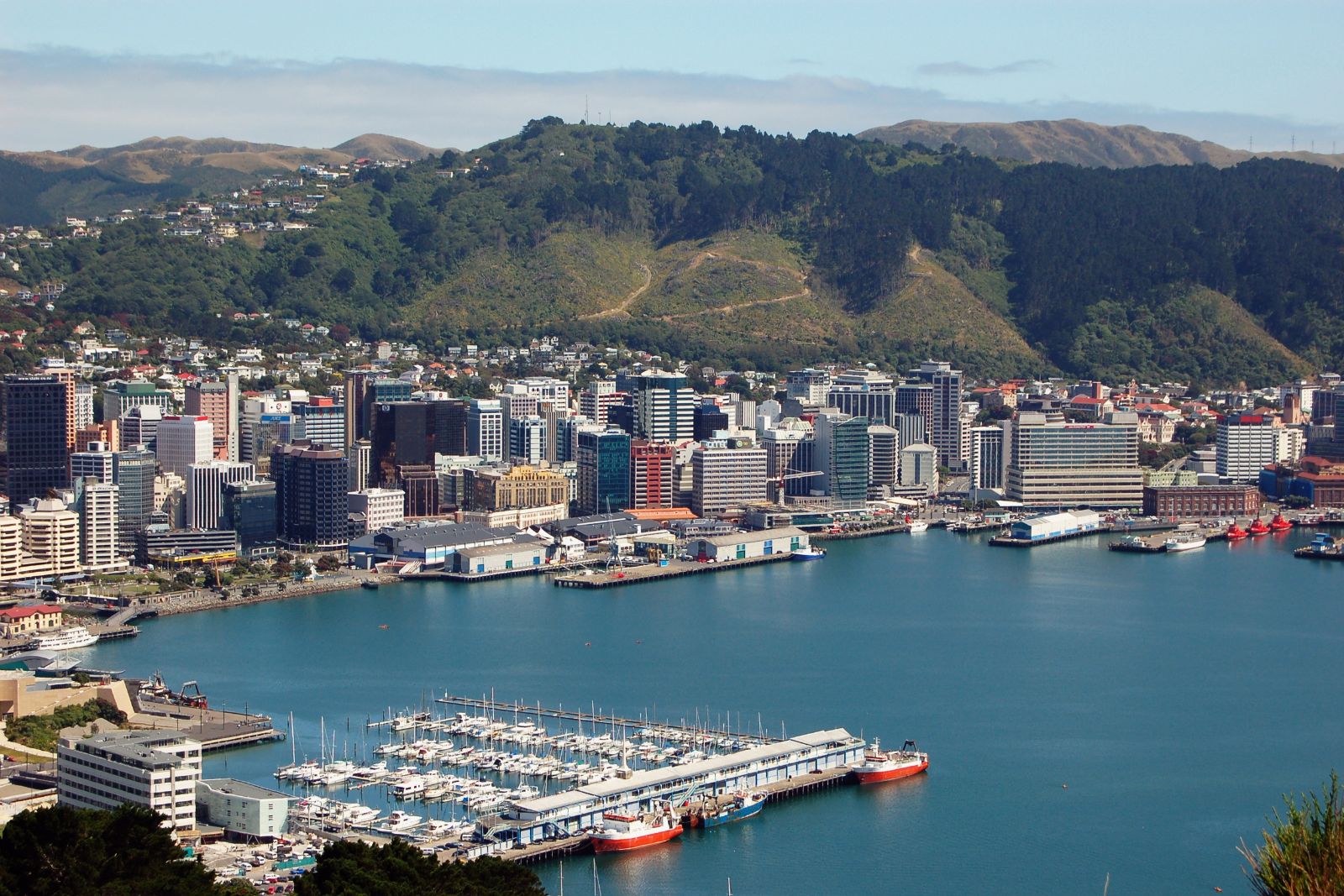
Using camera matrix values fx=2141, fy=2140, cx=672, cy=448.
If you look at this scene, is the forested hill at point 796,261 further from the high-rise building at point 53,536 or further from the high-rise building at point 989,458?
the high-rise building at point 53,536

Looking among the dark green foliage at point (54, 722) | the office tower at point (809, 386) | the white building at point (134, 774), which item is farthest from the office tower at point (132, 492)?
the office tower at point (809, 386)

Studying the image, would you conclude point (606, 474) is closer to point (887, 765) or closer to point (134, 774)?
point (887, 765)

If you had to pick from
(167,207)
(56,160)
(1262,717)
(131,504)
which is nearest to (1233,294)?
(167,207)

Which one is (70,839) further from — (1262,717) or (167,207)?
(167,207)

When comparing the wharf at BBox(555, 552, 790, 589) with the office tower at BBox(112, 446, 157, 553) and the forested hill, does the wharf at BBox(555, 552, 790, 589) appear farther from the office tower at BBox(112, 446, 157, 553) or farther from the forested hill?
the forested hill

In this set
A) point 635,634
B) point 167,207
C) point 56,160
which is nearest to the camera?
point 635,634

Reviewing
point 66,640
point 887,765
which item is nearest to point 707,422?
point 66,640

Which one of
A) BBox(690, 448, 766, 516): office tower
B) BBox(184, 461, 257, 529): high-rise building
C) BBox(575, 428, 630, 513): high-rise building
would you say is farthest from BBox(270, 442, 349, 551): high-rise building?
BBox(690, 448, 766, 516): office tower
